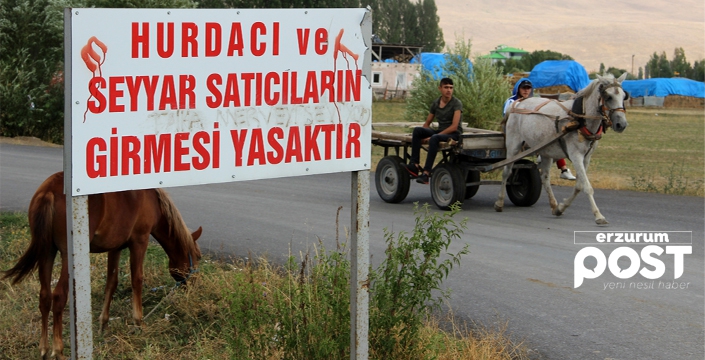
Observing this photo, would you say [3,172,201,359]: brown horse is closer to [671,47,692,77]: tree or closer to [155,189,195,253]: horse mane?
[155,189,195,253]: horse mane

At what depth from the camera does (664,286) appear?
26.7 ft

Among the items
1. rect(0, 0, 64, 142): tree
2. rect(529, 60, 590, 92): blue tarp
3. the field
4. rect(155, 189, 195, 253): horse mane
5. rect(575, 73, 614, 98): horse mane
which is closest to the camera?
rect(155, 189, 195, 253): horse mane

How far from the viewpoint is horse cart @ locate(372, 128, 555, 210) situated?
1220cm

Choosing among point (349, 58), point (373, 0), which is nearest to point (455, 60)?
point (349, 58)

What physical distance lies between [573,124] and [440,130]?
1994mm

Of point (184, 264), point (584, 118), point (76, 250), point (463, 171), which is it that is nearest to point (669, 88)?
point (463, 171)

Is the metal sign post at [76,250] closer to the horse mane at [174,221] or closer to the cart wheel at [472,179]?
the horse mane at [174,221]

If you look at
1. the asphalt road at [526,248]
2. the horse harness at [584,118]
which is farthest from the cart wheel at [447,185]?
the horse harness at [584,118]

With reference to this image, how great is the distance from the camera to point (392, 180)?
43.7ft

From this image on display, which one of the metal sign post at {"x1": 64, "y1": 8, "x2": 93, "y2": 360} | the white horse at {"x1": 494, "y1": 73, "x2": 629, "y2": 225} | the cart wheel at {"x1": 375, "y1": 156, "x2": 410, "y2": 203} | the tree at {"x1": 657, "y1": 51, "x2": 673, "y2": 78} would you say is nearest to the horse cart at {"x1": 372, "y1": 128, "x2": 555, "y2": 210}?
the cart wheel at {"x1": 375, "y1": 156, "x2": 410, "y2": 203}

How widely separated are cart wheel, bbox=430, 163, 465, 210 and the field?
14.8ft

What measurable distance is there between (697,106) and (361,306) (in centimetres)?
6763

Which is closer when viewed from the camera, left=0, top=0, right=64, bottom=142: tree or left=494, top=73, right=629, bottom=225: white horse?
left=494, top=73, right=629, bottom=225: white horse

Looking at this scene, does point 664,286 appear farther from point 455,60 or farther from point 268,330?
point 455,60
